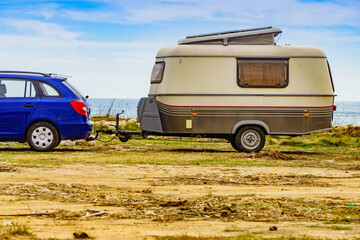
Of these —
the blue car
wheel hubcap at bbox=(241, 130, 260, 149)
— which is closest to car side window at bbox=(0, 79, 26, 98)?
the blue car

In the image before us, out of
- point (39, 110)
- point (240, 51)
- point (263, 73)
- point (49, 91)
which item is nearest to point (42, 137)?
point (39, 110)

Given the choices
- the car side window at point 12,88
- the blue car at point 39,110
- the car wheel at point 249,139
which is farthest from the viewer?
the car wheel at point 249,139

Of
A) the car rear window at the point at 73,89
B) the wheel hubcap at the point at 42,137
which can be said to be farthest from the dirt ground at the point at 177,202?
the car rear window at the point at 73,89

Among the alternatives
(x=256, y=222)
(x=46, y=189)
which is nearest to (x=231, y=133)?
(x=46, y=189)

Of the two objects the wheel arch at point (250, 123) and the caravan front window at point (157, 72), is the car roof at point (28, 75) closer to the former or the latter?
the caravan front window at point (157, 72)

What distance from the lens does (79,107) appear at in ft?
47.4

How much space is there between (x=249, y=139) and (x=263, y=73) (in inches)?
67.9

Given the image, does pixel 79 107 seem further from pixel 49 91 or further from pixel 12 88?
pixel 12 88

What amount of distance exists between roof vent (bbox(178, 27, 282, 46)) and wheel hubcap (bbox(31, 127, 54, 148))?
4.00 m

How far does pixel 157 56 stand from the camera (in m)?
15.7

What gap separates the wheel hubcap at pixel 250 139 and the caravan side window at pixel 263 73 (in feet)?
4.12

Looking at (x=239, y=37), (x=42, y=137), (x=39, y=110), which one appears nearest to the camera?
(x=39, y=110)

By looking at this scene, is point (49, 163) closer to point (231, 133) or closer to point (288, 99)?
point (231, 133)

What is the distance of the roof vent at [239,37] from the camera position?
50.5ft
